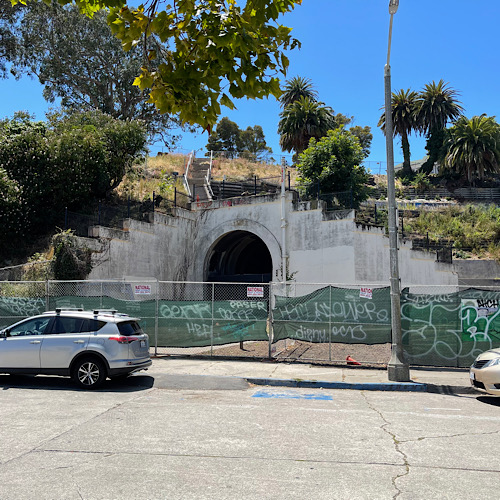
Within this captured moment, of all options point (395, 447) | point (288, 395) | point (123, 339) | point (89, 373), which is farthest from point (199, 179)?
point (395, 447)

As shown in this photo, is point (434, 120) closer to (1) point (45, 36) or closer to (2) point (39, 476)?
(1) point (45, 36)

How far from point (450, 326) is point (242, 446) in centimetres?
857

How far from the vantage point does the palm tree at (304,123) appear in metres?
43.6

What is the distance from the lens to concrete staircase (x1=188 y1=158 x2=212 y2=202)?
29098mm

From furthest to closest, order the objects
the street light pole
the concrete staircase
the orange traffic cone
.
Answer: the concrete staircase < the orange traffic cone < the street light pole

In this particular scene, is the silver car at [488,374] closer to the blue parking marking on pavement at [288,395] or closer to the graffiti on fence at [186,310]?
the blue parking marking on pavement at [288,395]

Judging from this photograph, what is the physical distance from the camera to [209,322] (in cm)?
1460

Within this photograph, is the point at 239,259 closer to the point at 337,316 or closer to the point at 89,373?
the point at 337,316

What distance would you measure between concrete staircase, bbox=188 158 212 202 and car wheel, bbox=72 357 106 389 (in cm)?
1837

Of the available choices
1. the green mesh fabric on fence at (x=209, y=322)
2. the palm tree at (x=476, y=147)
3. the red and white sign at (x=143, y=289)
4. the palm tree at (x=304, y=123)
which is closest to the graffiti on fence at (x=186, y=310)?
the green mesh fabric on fence at (x=209, y=322)

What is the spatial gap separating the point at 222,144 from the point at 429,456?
6485 centimetres

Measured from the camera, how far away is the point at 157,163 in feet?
124

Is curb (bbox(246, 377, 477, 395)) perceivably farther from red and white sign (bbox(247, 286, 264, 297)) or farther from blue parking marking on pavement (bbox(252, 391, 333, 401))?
red and white sign (bbox(247, 286, 264, 297))

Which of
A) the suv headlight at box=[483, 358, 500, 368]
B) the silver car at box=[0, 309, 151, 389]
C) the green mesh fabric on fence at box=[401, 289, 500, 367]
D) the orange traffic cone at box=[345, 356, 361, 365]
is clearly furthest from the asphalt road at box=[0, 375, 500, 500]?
the orange traffic cone at box=[345, 356, 361, 365]
